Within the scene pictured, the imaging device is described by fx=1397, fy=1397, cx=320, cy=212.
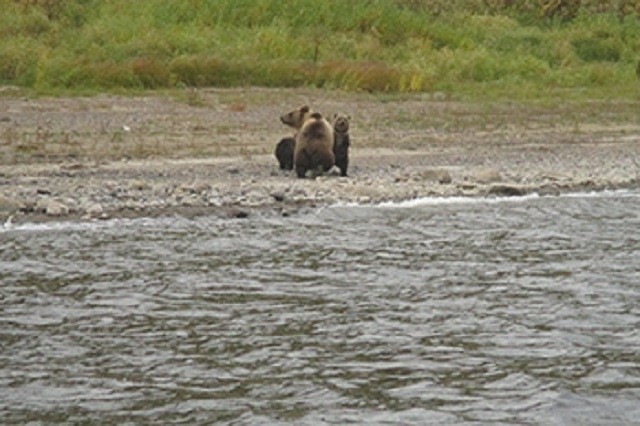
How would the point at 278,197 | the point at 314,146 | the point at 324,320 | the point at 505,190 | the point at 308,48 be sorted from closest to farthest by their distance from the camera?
the point at 324,320, the point at 278,197, the point at 314,146, the point at 505,190, the point at 308,48

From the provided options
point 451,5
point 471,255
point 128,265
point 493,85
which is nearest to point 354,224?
point 471,255

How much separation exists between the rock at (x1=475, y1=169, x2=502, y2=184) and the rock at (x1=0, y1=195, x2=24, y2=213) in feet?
20.8

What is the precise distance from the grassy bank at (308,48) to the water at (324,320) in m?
11.6

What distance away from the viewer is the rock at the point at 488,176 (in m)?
19.0

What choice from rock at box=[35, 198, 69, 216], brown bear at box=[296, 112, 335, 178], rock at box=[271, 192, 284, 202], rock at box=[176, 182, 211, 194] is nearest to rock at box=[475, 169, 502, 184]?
brown bear at box=[296, 112, 335, 178]

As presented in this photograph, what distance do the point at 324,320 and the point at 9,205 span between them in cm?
586

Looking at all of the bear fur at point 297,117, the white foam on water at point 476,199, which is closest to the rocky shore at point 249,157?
the white foam on water at point 476,199

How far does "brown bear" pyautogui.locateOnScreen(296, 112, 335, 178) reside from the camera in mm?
18094

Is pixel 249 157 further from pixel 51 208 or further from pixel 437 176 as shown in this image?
pixel 51 208

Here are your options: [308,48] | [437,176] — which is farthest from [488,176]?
[308,48]

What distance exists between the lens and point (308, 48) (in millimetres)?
29969

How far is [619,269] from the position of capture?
1345cm

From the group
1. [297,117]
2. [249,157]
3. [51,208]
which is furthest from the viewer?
[249,157]

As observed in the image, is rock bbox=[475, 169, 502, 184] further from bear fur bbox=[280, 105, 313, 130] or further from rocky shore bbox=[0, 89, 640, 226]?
bear fur bbox=[280, 105, 313, 130]
